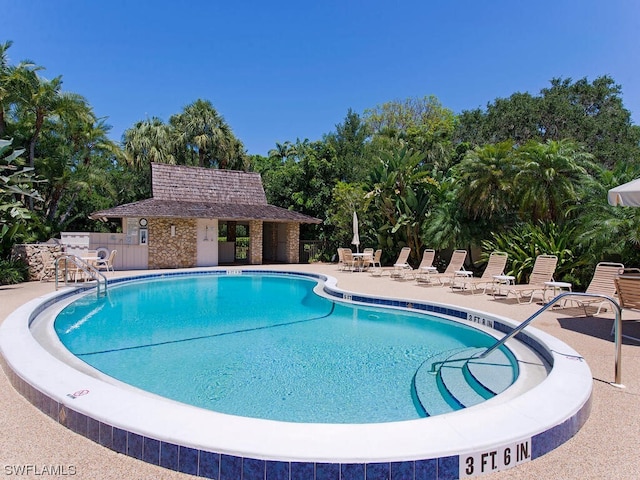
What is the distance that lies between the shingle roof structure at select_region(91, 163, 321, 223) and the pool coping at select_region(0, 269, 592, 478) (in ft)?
54.6

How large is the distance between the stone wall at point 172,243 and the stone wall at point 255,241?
→ 9.84 ft

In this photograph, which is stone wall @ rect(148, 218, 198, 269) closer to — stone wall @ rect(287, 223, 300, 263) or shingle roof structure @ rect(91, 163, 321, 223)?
shingle roof structure @ rect(91, 163, 321, 223)

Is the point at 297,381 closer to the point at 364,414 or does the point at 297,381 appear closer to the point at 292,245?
the point at 364,414

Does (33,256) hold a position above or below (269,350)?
above

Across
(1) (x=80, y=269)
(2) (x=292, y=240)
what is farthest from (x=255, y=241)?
(1) (x=80, y=269)

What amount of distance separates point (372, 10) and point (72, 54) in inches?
531

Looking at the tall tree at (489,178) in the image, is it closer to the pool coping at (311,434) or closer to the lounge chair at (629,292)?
the lounge chair at (629,292)

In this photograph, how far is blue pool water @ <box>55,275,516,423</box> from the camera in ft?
16.0

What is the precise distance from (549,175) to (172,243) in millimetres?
16334

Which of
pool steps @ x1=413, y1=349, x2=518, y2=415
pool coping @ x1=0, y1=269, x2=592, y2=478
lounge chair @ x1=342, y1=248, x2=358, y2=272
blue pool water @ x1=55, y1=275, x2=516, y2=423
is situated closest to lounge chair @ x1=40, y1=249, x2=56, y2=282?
blue pool water @ x1=55, y1=275, x2=516, y2=423

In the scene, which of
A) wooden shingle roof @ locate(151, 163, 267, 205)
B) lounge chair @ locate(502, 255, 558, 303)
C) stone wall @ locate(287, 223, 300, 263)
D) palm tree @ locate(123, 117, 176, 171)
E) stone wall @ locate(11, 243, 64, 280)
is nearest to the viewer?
lounge chair @ locate(502, 255, 558, 303)

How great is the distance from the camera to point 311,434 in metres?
2.97

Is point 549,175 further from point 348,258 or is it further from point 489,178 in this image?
point 348,258

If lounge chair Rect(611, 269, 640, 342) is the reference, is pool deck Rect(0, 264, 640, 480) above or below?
below
